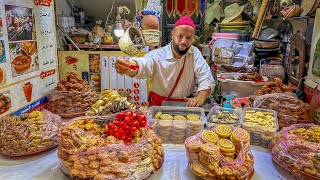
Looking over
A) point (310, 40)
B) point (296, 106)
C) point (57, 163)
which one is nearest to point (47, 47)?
point (57, 163)

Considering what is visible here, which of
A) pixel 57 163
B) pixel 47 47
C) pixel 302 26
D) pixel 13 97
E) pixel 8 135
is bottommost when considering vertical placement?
pixel 57 163

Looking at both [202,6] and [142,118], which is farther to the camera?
[202,6]

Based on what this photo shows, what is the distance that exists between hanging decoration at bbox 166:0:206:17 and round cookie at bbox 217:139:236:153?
4.16 m

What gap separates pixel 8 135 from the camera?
138cm

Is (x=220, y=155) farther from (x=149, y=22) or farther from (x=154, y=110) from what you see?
(x=149, y=22)

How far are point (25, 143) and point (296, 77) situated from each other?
7.96ft

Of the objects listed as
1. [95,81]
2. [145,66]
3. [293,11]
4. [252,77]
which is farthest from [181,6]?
[145,66]

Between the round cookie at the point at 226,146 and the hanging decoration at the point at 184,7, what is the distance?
13.6 feet

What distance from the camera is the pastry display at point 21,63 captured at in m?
1.80

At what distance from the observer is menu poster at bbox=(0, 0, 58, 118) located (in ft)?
5.57

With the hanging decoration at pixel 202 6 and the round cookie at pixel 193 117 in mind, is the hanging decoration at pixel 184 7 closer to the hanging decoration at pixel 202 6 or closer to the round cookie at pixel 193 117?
the hanging decoration at pixel 202 6

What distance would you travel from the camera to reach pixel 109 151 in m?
1.16

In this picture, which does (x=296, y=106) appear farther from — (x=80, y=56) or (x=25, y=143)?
(x=80, y=56)

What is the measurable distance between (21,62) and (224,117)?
1436 mm
